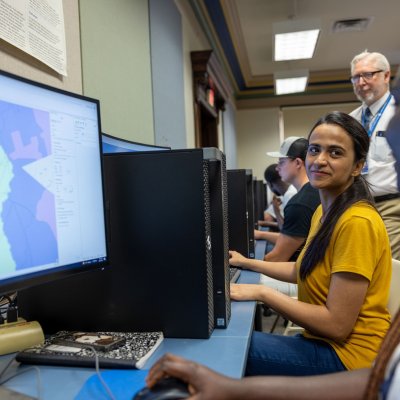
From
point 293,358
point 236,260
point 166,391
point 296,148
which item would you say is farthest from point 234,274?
point 296,148

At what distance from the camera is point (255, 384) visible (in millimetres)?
585

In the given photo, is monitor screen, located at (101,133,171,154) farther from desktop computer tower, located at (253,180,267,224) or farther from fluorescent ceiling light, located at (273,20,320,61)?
fluorescent ceiling light, located at (273,20,320,61)

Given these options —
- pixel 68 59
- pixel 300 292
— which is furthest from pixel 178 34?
pixel 300 292

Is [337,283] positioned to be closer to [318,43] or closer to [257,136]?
[318,43]

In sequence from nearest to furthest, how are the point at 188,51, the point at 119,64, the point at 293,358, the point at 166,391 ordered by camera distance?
1. the point at 166,391
2. the point at 293,358
3. the point at 119,64
4. the point at 188,51

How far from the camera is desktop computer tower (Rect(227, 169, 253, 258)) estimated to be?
4.63 ft

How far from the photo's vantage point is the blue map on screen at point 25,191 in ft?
1.95

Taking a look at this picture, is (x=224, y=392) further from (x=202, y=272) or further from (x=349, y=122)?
(x=349, y=122)

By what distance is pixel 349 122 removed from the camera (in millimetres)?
1144

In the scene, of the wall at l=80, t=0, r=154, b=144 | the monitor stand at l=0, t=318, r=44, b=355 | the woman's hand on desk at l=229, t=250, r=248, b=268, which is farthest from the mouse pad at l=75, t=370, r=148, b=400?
the wall at l=80, t=0, r=154, b=144

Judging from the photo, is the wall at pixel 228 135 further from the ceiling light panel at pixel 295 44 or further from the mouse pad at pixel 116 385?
the mouse pad at pixel 116 385

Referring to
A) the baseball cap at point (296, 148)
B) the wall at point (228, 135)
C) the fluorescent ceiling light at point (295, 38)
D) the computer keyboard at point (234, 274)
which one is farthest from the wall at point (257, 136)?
the computer keyboard at point (234, 274)

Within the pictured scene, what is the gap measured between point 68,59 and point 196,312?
95 cm

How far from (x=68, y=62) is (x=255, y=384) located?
1.13 m
